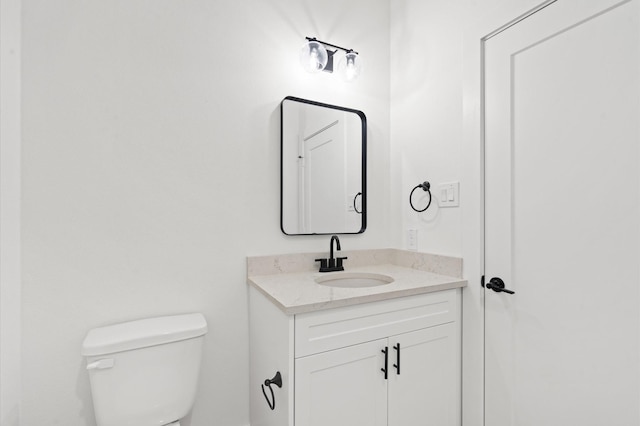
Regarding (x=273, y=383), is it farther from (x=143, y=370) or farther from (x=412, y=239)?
(x=412, y=239)

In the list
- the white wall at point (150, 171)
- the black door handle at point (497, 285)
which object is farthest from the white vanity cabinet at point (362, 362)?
the white wall at point (150, 171)

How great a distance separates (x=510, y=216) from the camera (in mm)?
1293

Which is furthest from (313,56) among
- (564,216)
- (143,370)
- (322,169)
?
(143,370)

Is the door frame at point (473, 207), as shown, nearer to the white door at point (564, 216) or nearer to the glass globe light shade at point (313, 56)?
the white door at point (564, 216)

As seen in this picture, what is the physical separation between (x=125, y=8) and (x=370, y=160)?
1389 mm

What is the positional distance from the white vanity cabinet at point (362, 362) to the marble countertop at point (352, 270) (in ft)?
0.14

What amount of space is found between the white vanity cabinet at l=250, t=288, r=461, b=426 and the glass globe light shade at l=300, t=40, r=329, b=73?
1184 millimetres

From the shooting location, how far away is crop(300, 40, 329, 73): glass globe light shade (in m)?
1.62

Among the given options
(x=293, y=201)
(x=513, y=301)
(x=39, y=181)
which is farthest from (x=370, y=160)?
(x=39, y=181)

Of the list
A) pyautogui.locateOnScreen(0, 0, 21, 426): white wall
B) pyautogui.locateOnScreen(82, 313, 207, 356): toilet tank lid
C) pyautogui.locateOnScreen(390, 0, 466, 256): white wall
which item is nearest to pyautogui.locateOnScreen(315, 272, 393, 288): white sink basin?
pyautogui.locateOnScreen(390, 0, 466, 256): white wall

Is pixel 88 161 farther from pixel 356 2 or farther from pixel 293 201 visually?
pixel 356 2

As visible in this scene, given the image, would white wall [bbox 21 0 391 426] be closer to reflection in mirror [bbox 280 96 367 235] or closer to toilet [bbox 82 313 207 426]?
reflection in mirror [bbox 280 96 367 235]

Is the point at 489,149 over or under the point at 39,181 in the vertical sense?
over

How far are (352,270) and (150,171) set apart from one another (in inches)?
44.5
